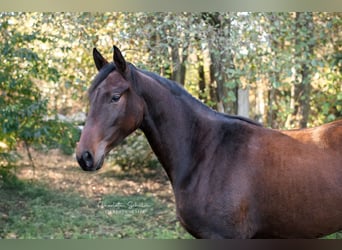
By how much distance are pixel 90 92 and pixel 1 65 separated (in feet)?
5.73

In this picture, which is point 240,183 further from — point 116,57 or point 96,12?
point 96,12

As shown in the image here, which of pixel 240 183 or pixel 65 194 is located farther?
pixel 65 194

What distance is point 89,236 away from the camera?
3645mm

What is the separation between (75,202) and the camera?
3.83 meters

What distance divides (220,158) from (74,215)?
75.4 inches

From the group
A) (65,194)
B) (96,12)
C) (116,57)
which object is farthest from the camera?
(65,194)

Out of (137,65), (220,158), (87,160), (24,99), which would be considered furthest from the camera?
(24,99)

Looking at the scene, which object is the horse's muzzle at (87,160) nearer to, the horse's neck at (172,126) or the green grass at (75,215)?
the horse's neck at (172,126)

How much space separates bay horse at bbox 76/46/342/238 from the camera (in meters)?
2.26

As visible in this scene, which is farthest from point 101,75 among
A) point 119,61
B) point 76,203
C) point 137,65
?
point 76,203

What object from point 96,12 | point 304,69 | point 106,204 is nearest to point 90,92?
point 96,12

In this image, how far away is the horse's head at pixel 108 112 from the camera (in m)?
2.24

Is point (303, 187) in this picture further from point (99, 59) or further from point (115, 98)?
point (99, 59)

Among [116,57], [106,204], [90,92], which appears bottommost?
[106,204]
